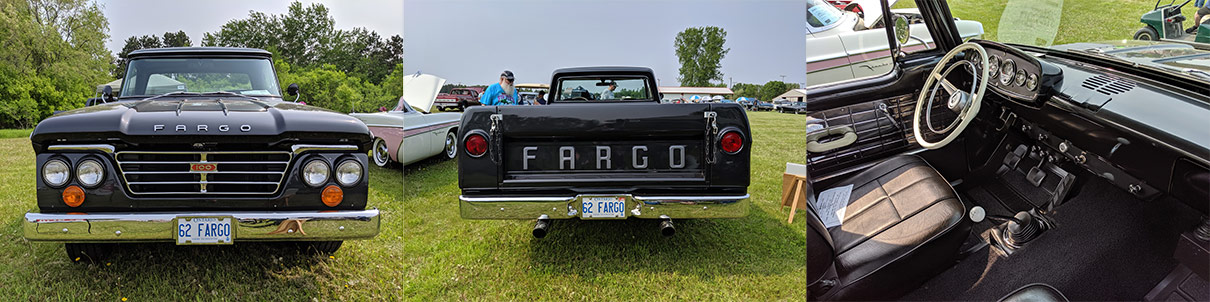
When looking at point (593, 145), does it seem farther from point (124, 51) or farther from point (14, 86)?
point (14, 86)

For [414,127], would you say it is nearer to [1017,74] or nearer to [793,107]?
[793,107]

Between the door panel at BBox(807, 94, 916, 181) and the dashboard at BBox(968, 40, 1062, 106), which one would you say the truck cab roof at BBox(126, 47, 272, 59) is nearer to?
the door panel at BBox(807, 94, 916, 181)

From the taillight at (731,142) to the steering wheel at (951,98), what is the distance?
2.46ft

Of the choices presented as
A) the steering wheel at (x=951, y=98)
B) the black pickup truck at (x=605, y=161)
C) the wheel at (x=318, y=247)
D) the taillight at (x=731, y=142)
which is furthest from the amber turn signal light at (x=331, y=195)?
the steering wheel at (x=951, y=98)

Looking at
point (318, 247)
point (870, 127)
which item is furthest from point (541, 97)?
point (870, 127)

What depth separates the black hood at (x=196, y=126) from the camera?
7.93 ft

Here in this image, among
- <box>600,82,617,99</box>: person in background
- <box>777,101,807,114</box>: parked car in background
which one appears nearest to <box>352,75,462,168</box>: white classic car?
<box>600,82,617,99</box>: person in background

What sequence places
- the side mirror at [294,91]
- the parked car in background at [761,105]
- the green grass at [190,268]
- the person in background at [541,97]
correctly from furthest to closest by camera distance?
1. the person in background at [541,97]
2. the side mirror at [294,91]
3. the parked car in background at [761,105]
4. the green grass at [190,268]

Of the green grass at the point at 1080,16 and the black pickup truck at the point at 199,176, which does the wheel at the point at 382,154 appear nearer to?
the black pickup truck at the point at 199,176

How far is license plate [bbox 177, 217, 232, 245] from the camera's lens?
2422 millimetres

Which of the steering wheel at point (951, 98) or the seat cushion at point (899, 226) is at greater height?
Answer: the steering wheel at point (951, 98)

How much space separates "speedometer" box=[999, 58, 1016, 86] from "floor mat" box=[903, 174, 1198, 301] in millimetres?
482

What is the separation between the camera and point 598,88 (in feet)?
12.0

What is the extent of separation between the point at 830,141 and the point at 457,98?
206 centimetres
